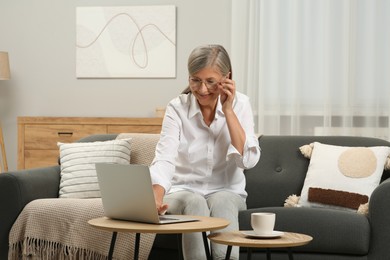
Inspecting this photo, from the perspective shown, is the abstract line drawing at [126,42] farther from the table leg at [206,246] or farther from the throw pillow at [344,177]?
the table leg at [206,246]

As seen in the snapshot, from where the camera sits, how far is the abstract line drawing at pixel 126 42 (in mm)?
5742

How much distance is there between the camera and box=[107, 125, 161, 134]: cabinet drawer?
532 centimetres

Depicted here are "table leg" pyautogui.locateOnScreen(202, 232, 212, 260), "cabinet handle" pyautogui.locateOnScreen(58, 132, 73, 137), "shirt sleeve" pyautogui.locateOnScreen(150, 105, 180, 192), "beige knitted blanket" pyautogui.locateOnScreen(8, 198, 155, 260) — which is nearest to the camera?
"table leg" pyautogui.locateOnScreen(202, 232, 212, 260)

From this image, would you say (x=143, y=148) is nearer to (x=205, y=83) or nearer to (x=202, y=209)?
(x=205, y=83)

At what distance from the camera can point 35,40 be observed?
6016 millimetres

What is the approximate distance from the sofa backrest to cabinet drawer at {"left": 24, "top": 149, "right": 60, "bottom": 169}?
7.14 ft

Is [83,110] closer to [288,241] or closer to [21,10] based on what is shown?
[21,10]

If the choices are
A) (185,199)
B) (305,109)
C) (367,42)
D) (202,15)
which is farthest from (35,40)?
(185,199)

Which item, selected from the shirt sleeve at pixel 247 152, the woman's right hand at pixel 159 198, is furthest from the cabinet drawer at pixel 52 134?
the woman's right hand at pixel 159 198

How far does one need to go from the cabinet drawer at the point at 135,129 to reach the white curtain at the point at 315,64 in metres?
0.76

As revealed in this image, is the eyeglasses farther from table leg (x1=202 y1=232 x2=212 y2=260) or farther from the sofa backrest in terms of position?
the sofa backrest

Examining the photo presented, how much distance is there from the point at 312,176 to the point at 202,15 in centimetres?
250

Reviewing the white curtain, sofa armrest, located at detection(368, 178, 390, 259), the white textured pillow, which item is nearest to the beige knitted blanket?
the white textured pillow

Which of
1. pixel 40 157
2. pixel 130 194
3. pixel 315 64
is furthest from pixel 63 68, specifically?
pixel 130 194
